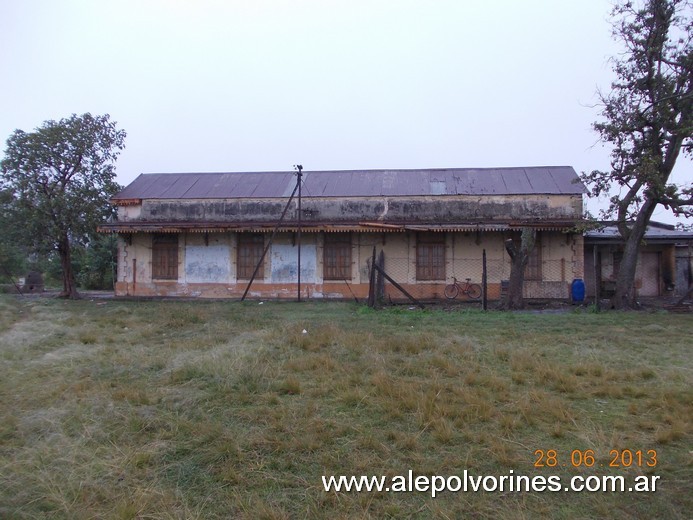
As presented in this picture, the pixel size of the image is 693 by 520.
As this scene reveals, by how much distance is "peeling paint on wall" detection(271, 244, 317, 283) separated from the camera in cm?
1784

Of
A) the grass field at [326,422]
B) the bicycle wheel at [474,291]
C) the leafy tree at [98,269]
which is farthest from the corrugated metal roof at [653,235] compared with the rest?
the leafy tree at [98,269]

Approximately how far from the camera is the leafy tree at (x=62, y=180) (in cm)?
1711

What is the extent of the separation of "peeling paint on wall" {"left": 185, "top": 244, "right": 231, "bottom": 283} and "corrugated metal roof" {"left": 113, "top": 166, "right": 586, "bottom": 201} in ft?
7.95

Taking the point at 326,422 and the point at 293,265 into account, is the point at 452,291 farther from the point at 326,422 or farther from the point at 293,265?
the point at 326,422

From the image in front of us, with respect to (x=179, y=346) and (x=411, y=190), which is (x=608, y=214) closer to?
(x=411, y=190)

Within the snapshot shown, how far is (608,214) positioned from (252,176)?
47.9 ft

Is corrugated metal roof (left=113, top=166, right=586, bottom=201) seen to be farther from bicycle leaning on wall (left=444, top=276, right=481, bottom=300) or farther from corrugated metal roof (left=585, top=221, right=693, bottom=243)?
bicycle leaning on wall (left=444, top=276, right=481, bottom=300)

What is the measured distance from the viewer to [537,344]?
7.36m

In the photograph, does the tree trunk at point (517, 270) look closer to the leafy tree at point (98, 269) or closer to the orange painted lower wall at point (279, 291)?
the orange painted lower wall at point (279, 291)

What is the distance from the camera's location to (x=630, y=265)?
13125 mm

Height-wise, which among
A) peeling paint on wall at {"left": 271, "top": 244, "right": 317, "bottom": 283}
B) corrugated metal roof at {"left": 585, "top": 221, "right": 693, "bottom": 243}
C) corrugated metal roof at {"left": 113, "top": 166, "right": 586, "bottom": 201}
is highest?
Result: corrugated metal roof at {"left": 113, "top": 166, "right": 586, "bottom": 201}

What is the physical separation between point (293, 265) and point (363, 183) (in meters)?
4.96

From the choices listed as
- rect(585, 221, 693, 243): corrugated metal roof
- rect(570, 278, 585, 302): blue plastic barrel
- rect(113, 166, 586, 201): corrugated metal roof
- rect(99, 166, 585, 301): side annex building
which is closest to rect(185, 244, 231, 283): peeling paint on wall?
rect(99, 166, 585, 301): side annex building

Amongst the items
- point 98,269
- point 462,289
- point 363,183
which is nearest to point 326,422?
point 462,289
